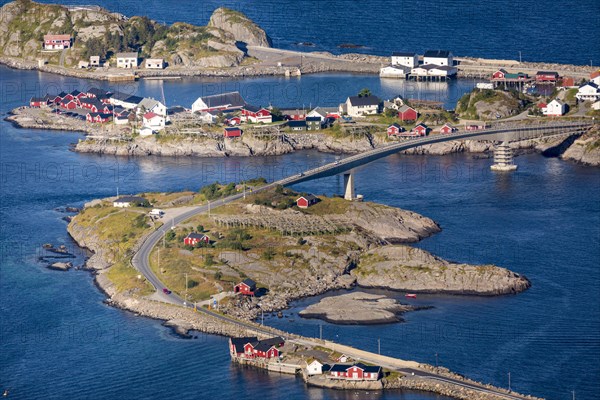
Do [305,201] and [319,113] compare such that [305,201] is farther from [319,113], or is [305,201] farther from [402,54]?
[402,54]

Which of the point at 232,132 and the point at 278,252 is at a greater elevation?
the point at 232,132

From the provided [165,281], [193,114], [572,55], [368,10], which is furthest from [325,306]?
[368,10]

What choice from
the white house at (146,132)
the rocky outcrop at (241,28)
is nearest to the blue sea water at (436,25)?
the rocky outcrop at (241,28)

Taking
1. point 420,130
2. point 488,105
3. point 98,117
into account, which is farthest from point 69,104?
point 488,105

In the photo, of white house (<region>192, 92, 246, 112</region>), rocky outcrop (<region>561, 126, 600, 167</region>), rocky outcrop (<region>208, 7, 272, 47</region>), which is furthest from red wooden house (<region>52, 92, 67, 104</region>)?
rocky outcrop (<region>561, 126, 600, 167</region>)

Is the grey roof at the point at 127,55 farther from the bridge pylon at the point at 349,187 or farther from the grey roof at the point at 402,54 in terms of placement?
the bridge pylon at the point at 349,187

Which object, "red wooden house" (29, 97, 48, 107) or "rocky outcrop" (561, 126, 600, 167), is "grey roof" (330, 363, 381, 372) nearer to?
"rocky outcrop" (561, 126, 600, 167)

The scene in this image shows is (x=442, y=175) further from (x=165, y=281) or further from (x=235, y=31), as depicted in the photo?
(x=235, y=31)
